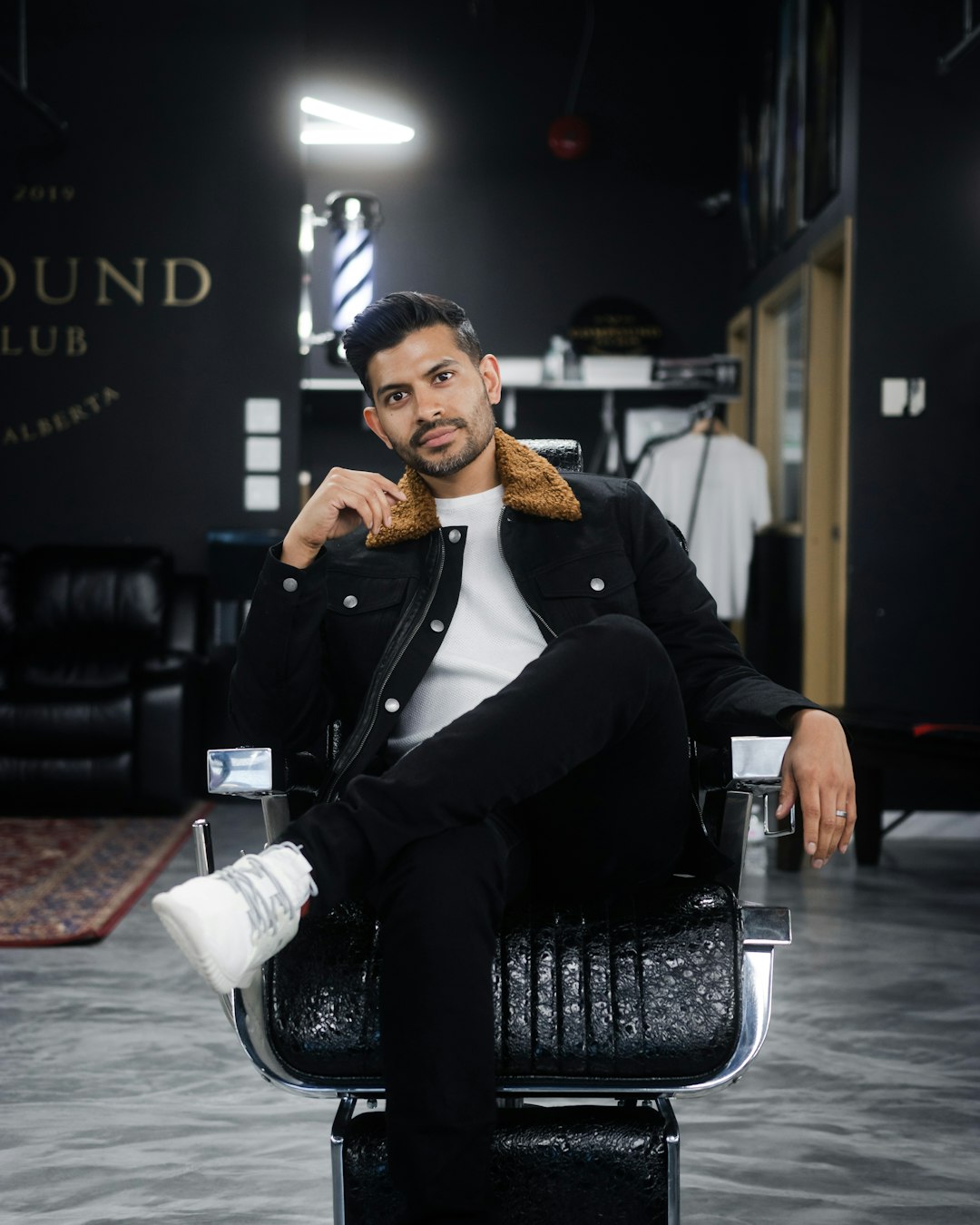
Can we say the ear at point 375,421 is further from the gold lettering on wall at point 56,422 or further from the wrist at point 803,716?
the gold lettering on wall at point 56,422

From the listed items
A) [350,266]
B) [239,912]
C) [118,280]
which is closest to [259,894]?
[239,912]

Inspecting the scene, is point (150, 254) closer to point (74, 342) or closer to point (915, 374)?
point (74, 342)

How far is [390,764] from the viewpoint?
182cm

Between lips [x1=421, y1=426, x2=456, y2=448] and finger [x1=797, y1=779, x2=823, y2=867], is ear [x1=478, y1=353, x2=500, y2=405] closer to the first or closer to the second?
lips [x1=421, y1=426, x2=456, y2=448]

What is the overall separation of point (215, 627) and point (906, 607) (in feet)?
9.29

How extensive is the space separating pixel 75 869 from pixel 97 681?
1.23 m

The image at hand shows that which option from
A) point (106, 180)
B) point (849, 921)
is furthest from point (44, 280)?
point (849, 921)

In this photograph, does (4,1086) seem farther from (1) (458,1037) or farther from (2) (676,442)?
(2) (676,442)

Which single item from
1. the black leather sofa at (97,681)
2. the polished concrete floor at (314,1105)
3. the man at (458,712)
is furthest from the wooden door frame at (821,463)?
the man at (458,712)

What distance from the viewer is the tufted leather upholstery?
1.40 m

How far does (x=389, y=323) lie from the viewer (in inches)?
77.3

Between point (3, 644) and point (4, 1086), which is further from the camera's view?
point (3, 644)

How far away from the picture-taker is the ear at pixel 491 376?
2.12 metres

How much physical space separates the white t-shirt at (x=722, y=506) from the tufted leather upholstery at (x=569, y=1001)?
15.0 ft
